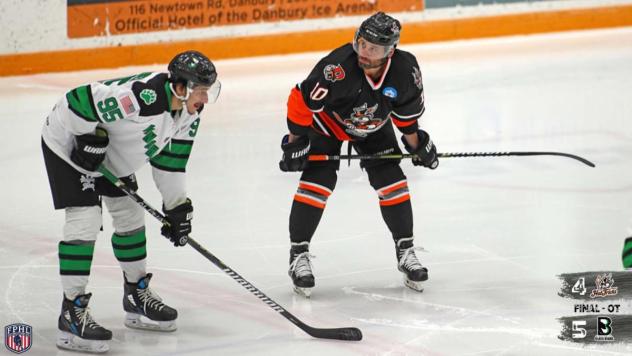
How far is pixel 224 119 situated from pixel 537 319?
3699 millimetres

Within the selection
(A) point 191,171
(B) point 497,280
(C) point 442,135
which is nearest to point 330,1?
(C) point 442,135

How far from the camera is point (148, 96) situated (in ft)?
10.4

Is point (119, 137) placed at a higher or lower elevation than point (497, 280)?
higher

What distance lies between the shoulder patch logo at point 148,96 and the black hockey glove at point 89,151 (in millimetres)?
157

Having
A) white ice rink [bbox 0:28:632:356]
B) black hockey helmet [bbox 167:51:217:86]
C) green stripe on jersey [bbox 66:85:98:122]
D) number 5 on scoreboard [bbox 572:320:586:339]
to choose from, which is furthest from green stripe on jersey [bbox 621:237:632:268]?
green stripe on jersey [bbox 66:85:98:122]

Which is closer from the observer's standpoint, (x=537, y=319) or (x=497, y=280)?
(x=537, y=319)

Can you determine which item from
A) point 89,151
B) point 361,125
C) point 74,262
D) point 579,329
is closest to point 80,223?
point 74,262

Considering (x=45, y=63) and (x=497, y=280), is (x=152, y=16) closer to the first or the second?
(x=45, y=63)

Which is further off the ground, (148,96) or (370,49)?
(370,49)

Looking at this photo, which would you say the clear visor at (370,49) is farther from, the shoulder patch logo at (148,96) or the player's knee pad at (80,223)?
the player's knee pad at (80,223)

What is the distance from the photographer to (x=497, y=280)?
152 inches

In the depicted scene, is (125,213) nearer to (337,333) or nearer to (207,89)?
(207,89)

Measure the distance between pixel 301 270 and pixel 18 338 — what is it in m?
0.96

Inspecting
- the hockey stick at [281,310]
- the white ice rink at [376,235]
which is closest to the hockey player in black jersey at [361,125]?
the white ice rink at [376,235]
